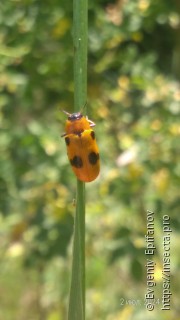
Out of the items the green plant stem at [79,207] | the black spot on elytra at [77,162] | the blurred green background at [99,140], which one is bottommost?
the green plant stem at [79,207]

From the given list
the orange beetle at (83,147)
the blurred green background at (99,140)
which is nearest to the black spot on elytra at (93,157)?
the orange beetle at (83,147)

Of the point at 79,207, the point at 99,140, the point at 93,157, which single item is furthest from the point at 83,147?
the point at 99,140

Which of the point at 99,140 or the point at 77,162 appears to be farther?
the point at 99,140

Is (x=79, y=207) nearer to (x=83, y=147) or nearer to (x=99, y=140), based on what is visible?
(x=83, y=147)

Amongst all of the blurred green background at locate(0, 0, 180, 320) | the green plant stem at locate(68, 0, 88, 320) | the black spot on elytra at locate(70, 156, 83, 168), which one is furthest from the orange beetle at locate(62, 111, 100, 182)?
the blurred green background at locate(0, 0, 180, 320)

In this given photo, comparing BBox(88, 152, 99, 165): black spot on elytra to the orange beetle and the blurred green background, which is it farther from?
the blurred green background

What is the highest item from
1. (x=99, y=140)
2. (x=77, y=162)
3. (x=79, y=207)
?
(x=99, y=140)

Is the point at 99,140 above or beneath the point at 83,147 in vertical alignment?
above

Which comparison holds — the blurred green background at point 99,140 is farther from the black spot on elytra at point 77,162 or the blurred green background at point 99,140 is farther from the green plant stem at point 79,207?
the green plant stem at point 79,207

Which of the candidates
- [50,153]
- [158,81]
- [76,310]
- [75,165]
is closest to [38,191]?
[50,153]
